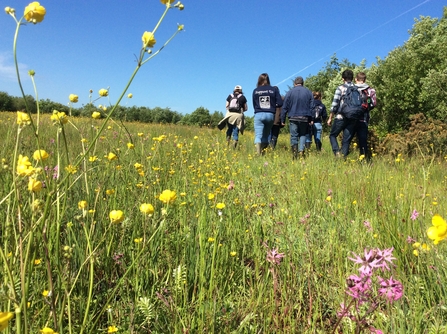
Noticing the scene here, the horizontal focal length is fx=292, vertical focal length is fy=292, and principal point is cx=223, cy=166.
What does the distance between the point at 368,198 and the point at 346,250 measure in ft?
3.67

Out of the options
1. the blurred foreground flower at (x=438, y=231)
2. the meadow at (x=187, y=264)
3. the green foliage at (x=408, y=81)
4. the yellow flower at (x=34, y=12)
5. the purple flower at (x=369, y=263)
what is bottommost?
the meadow at (x=187, y=264)

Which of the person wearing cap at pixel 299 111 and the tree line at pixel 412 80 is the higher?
the tree line at pixel 412 80

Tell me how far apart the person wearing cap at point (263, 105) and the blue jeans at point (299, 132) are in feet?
1.52

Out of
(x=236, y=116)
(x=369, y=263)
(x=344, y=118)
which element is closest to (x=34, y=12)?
(x=369, y=263)

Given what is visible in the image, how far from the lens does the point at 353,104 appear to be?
504cm

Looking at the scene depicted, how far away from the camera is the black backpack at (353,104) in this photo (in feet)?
16.5

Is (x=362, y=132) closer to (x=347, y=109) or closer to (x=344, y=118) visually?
(x=344, y=118)

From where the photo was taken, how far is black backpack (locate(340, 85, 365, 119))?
502 cm

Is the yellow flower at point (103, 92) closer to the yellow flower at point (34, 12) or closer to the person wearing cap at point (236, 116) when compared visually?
the yellow flower at point (34, 12)

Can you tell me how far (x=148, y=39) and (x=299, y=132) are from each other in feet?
17.6

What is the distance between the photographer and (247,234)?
1765 millimetres

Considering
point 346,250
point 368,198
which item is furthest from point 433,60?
point 346,250

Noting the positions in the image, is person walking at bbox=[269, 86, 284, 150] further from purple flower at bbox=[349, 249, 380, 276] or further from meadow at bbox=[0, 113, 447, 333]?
purple flower at bbox=[349, 249, 380, 276]

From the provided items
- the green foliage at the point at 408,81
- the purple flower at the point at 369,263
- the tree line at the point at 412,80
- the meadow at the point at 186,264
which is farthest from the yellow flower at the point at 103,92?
the green foliage at the point at 408,81
